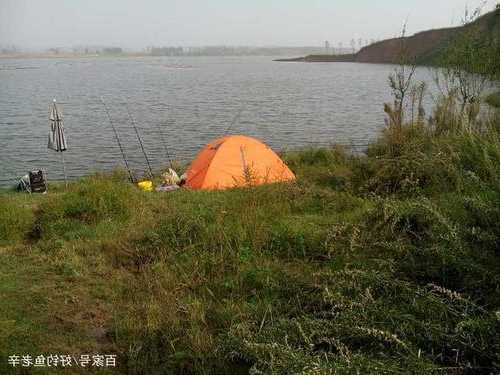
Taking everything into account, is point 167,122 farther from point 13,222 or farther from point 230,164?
point 13,222

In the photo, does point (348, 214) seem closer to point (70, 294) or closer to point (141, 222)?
point (141, 222)

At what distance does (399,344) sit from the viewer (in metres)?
2.64

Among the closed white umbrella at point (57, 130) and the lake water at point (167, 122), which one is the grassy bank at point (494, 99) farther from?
the closed white umbrella at point (57, 130)

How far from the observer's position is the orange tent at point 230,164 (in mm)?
9977

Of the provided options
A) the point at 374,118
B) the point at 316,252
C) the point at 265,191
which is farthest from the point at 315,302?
the point at 374,118

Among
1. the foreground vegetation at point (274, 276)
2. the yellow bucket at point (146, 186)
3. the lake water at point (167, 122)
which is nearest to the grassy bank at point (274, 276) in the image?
the foreground vegetation at point (274, 276)

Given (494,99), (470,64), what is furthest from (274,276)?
(494,99)

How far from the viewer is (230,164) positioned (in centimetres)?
1033

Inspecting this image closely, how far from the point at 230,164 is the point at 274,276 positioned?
233 inches

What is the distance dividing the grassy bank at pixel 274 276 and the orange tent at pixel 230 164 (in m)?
2.34

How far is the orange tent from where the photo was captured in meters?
9.98

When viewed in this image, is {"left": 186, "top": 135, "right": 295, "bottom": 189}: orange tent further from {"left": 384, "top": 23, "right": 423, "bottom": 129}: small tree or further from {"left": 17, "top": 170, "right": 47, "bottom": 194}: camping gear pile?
{"left": 17, "top": 170, "right": 47, "bottom": 194}: camping gear pile

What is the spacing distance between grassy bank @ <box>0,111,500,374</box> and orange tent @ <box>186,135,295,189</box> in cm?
234

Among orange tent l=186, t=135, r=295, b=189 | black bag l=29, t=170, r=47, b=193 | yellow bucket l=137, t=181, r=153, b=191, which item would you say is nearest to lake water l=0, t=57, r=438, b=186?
black bag l=29, t=170, r=47, b=193
